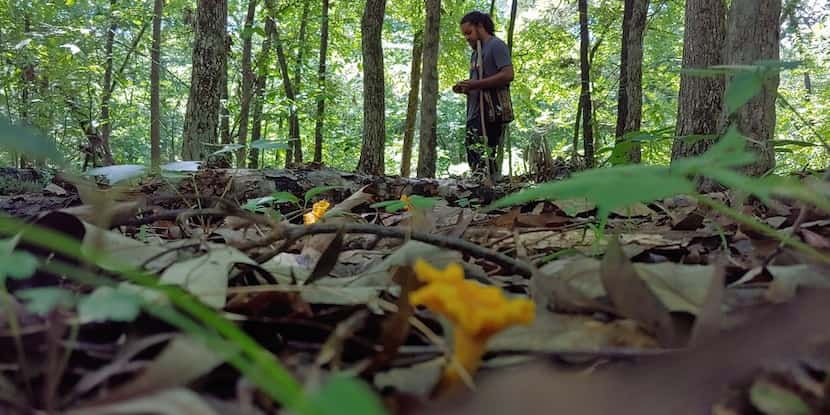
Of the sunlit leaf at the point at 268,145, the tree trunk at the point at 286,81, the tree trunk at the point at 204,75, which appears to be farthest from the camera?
the tree trunk at the point at 286,81

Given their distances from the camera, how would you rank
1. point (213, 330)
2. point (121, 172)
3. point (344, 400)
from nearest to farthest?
point (344, 400) < point (213, 330) < point (121, 172)

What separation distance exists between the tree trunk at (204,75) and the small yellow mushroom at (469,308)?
5169mm

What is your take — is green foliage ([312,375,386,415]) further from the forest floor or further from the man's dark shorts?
the man's dark shorts

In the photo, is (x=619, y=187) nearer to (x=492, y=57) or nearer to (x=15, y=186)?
(x=15, y=186)

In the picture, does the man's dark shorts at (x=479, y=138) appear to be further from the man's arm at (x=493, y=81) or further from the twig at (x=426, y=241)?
the twig at (x=426, y=241)

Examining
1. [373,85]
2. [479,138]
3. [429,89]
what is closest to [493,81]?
[479,138]

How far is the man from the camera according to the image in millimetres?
5611

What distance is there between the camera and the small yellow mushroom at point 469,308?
1.49 feet

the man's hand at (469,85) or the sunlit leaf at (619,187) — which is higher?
the man's hand at (469,85)

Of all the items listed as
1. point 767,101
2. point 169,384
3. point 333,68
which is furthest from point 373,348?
point 333,68

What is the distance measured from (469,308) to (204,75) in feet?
17.9

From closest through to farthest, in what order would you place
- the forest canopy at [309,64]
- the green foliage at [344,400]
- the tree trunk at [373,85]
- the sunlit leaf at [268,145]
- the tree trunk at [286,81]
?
the green foliage at [344,400] → the sunlit leaf at [268,145] → the tree trunk at [373,85] → the forest canopy at [309,64] → the tree trunk at [286,81]

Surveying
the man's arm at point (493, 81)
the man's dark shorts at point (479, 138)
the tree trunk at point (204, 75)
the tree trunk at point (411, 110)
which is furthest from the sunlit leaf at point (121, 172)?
the tree trunk at point (411, 110)

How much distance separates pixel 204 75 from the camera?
5355 mm
